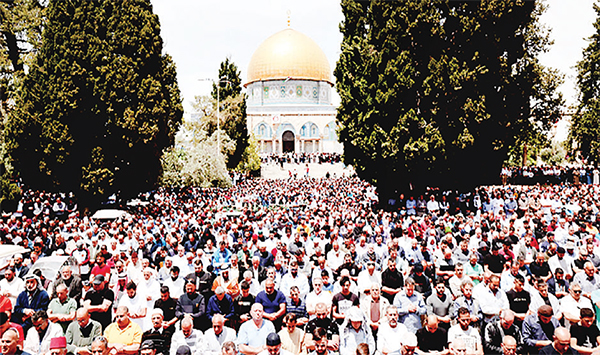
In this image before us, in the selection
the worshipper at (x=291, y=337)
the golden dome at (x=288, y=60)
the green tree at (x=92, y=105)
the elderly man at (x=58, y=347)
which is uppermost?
the golden dome at (x=288, y=60)

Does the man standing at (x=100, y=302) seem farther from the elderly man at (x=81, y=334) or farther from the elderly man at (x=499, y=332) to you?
the elderly man at (x=499, y=332)

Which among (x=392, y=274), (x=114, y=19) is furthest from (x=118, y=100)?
(x=392, y=274)

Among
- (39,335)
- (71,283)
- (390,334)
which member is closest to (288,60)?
(71,283)

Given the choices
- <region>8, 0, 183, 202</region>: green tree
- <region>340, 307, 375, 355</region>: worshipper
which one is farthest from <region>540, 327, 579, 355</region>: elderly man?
<region>8, 0, 183, 202</region>: green tree

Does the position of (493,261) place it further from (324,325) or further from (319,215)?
(319,215)

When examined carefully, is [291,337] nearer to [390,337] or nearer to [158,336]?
[390,337]

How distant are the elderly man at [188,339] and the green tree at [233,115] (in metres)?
30.6

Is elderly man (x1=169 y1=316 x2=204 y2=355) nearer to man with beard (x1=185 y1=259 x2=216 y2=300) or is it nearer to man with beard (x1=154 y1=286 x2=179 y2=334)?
man with beard (x1=154 y1=286 x2=179 y2=334)

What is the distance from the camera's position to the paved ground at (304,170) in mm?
41562

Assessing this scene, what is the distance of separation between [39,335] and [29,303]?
100 centimetres

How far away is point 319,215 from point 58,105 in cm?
1157

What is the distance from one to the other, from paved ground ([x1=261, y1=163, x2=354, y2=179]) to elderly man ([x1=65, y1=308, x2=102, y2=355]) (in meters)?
35.0

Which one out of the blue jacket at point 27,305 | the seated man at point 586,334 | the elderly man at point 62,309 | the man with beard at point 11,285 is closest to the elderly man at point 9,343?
the elderly man at point 62,309

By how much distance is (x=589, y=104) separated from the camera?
1196 inches
